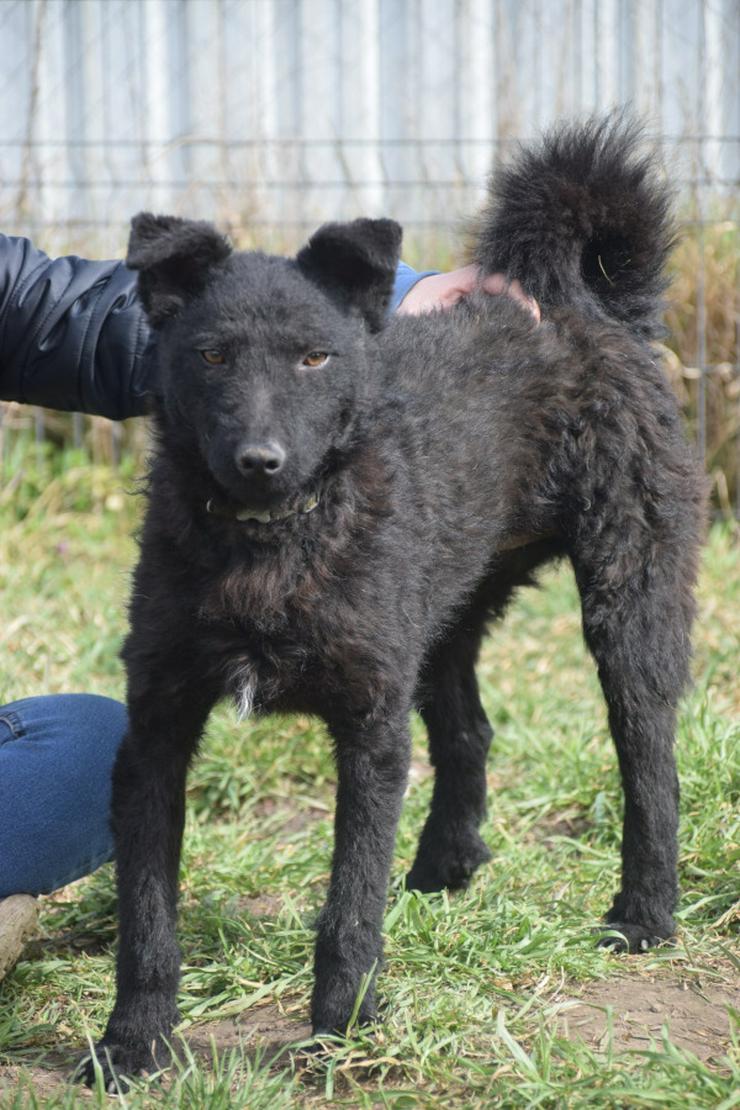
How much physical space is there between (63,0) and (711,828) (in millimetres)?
7589

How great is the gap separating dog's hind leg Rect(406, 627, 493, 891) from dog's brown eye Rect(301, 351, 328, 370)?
1337 mm

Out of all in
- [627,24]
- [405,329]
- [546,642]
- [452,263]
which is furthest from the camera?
[627,24]

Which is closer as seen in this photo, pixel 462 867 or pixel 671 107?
pixel 462 867

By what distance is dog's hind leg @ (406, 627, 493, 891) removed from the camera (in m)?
3.69

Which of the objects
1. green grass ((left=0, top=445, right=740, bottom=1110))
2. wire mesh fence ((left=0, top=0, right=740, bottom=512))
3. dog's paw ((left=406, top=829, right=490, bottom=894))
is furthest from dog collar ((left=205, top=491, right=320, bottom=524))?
wire mesh fence ((left=0, top=0, right=740, bottom=512))

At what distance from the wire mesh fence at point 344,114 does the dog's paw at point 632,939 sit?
13.0 feet

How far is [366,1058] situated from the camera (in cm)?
266

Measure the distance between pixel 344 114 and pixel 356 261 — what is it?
7554 mm

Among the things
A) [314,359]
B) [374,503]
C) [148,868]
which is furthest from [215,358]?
[148,868]

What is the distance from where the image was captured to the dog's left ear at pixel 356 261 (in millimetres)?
2641

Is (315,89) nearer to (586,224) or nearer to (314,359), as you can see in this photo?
(586,224)

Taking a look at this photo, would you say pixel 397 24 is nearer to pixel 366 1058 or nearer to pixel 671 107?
pixel 671 107

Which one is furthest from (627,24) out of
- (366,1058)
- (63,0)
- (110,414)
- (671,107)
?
(366,1058)

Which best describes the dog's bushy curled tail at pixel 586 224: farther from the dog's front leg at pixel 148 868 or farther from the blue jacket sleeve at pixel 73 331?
the dog's front leg at pixel 148 868
